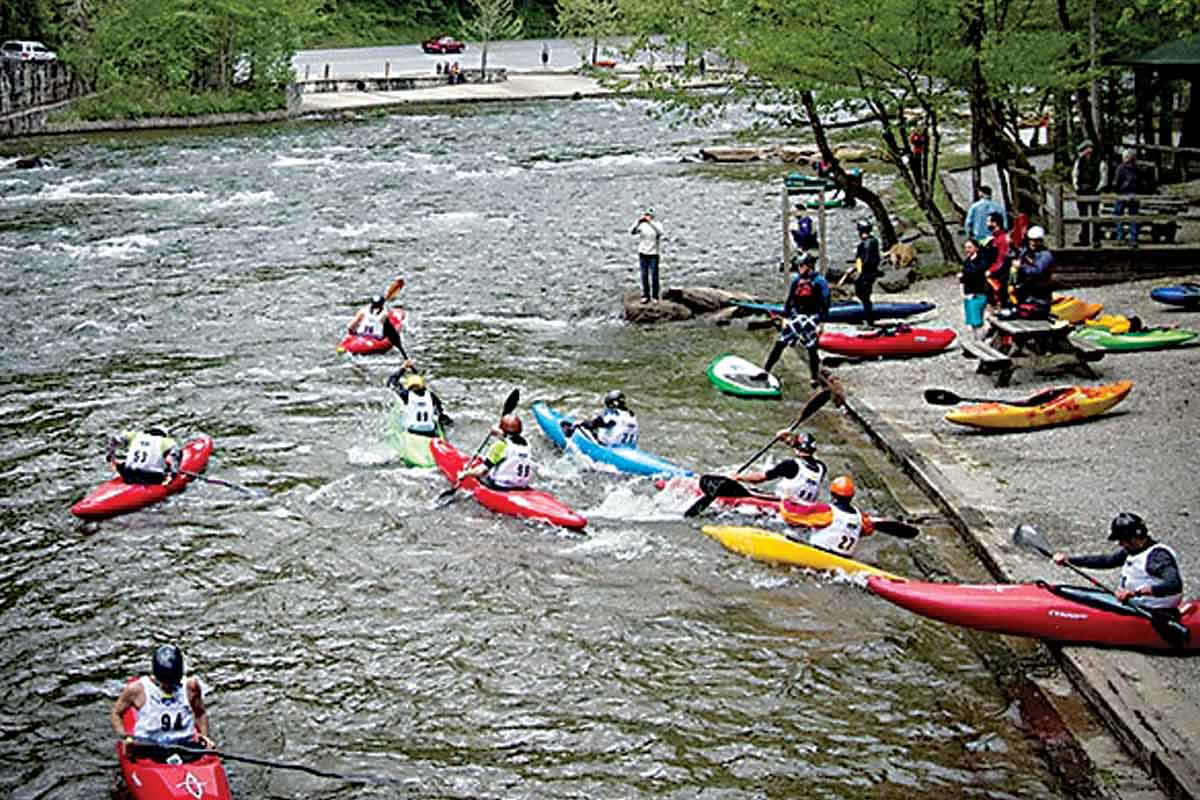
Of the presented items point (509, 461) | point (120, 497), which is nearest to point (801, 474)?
point (509, 461)

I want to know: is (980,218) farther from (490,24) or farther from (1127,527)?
(490,24)

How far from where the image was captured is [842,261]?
2917 cm

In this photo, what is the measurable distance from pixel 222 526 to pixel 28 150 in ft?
125

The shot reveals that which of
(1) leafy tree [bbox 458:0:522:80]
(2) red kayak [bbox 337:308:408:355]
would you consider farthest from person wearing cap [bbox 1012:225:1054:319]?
(1) leafy tree [bbox 458:0:522:80]

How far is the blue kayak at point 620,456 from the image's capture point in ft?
A: 54.6

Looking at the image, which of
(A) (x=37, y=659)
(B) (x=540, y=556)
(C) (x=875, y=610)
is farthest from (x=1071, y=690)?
(A) (x=37, y=659)

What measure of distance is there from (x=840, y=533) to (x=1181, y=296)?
10370 millimetres

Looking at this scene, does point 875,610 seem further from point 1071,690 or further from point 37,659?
point 37,659

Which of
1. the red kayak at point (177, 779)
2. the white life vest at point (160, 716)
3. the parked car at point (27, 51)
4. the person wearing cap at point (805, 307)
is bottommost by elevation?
the red kayak at point (177, 779)

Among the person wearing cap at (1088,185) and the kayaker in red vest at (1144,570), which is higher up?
the person wearing cap at (1088,185)

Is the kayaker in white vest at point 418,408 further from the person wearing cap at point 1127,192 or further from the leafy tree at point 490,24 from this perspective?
the leafy tree at point 490,24

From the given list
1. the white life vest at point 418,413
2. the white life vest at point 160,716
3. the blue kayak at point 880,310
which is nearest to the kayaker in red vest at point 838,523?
the white life vest at point 418,413

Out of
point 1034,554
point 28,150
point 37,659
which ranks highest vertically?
point 28,150

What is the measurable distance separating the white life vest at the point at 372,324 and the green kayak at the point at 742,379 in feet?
17.9
